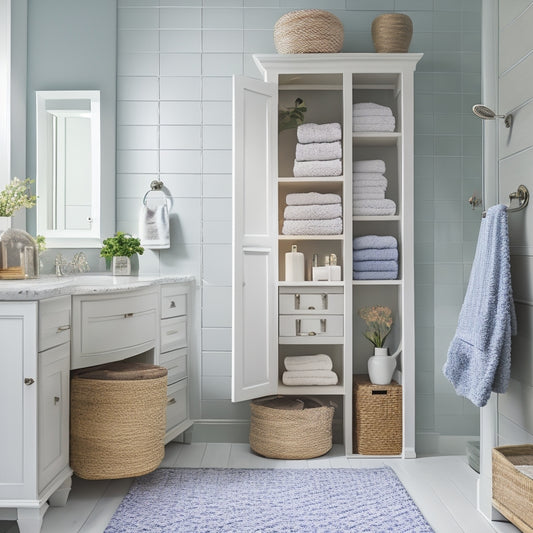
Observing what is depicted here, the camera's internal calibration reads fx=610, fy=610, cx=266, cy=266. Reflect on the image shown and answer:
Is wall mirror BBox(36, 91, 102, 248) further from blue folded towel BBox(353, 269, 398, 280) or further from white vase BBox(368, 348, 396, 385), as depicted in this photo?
white vase BBox(368, 348, 396, 385)

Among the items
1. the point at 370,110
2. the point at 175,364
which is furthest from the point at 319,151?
the point at 175,364

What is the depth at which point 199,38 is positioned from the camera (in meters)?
3.28

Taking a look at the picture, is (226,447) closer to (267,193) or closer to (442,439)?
(442,439)

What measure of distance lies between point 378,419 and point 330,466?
0.34 meters

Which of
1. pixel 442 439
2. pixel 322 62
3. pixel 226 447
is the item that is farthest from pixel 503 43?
pixel 226 447

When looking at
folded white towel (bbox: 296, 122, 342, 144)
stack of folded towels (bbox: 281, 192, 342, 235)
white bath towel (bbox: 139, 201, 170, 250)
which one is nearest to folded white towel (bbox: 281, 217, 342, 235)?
stack of folded towels (bbox: 281, 192, 342, 235)

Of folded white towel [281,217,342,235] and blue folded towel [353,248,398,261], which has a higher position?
folded white towel [281,217,342,235]

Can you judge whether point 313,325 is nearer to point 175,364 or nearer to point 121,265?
point 175,364

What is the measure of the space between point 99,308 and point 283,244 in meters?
1.20

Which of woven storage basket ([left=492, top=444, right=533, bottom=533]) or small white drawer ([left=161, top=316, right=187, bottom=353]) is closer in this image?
woven storage basket ([left=492, top=444, right=533, bottom=533])

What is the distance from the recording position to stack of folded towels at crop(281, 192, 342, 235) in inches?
118

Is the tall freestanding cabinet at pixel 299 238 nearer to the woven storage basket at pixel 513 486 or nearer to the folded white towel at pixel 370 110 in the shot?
the folded white towel at pixel 370 110

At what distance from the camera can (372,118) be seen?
3055mm

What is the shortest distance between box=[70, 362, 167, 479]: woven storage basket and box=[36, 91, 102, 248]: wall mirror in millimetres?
1044
